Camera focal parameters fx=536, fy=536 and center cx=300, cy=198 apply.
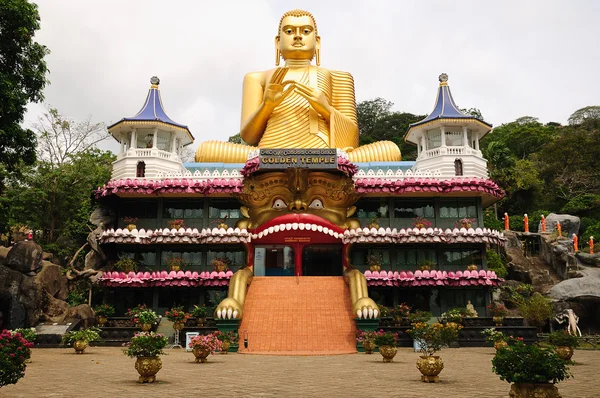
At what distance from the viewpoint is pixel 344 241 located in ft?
90.1

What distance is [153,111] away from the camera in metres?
31.1

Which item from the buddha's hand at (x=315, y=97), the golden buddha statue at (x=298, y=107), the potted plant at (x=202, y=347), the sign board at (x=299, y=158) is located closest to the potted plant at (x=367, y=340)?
the potted plant at (x=202, y=347)

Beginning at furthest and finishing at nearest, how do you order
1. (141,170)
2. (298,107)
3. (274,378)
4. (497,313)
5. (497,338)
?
(298,107), (141,170), (497,313), (497,338), (274,378)

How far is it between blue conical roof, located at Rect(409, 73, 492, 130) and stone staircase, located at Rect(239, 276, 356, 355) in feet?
35.8

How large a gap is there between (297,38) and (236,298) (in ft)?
56.5

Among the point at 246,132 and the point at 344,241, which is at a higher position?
the point at 246,132

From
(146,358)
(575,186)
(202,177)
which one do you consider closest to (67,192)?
(202,177)

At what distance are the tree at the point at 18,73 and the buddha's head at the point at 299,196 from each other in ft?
37.2

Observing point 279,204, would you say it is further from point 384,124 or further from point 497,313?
point 384,124

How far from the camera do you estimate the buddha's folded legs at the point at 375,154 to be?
31.4 metres

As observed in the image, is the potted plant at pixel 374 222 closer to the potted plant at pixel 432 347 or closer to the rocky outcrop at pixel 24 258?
the potted plant at pixel 432 347

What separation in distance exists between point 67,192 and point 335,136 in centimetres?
1922

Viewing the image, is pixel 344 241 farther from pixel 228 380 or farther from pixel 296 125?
pixel 228 380

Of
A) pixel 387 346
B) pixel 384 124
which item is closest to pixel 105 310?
pixel 387 346
